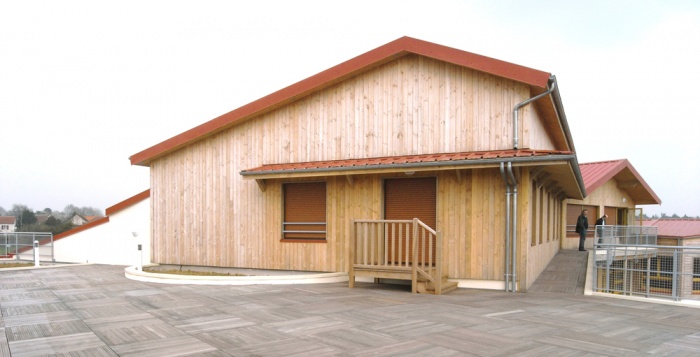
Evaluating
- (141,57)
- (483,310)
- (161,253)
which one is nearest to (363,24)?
(141,57)

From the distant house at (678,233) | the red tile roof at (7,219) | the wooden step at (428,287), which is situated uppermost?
the wooden step at (428,287)

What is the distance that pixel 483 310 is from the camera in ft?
25.2

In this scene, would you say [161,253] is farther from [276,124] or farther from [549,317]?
[549,317]

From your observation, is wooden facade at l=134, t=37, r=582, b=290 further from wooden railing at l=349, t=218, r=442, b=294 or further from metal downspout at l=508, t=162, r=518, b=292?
wooden railing at l=349, t=218, r=442, b=294

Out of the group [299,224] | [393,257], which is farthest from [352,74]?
[393,257]

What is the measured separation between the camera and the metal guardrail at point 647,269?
371 inches

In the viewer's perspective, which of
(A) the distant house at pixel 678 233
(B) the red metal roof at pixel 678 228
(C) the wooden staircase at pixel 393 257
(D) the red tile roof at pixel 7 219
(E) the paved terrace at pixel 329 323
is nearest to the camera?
(E) the paved terrace at pixel 329 323

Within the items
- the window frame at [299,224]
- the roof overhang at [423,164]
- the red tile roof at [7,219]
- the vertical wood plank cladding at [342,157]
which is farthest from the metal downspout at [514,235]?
the red tile roof at [7,219]

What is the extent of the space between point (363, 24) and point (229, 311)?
429 inches

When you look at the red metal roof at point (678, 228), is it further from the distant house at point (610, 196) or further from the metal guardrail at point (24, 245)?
the metal guardrail at point (24, 245)

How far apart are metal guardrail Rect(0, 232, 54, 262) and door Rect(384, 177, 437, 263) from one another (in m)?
13.5

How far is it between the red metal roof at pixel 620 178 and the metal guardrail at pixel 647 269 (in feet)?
12.4

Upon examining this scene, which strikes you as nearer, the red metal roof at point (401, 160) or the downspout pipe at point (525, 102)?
the red metal roof at point (401, 160)

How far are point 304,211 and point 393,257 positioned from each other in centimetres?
349
